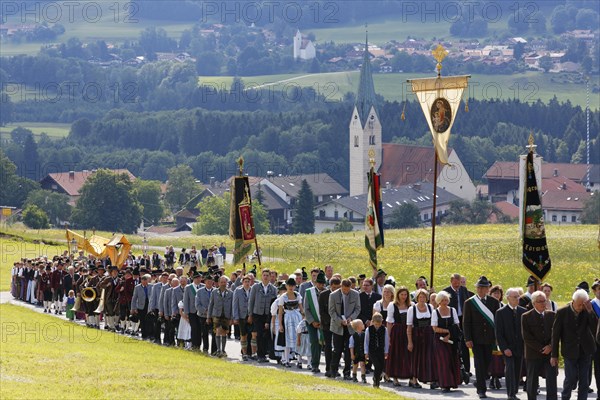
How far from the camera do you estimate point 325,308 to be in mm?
23891

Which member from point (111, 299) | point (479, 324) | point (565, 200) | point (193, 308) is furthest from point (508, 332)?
point (565, 200)

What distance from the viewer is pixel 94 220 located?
153m

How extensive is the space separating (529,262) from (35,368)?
26.5 feet

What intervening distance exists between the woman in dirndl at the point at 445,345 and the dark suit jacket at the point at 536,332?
7.14 ft

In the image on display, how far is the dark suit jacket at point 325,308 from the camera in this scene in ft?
78.4

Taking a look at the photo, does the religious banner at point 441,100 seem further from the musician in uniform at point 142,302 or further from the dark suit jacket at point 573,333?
the dark suit jacket at point 573,333

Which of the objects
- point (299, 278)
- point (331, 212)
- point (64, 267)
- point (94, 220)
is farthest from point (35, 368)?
point (331, 212)

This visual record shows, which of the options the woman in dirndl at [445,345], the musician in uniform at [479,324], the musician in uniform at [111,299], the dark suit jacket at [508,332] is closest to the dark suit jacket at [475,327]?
the musician in uniform at [479,324]

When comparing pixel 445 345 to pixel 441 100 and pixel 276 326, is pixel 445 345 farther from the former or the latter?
pixel 441 100

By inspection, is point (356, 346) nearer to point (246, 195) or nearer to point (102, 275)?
point (246, 195)

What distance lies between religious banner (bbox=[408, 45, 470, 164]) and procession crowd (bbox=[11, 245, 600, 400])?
3298mm

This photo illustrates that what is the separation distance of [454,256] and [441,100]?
95.2ft

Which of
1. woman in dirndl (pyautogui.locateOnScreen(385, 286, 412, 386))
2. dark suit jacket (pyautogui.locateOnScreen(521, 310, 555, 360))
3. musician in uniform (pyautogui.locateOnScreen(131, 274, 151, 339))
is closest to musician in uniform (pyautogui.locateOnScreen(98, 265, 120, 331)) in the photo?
musician in uniform (pyautogui.locateOnScreen(131, 274, 151, 339))

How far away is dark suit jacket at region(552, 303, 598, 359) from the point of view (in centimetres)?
1909
